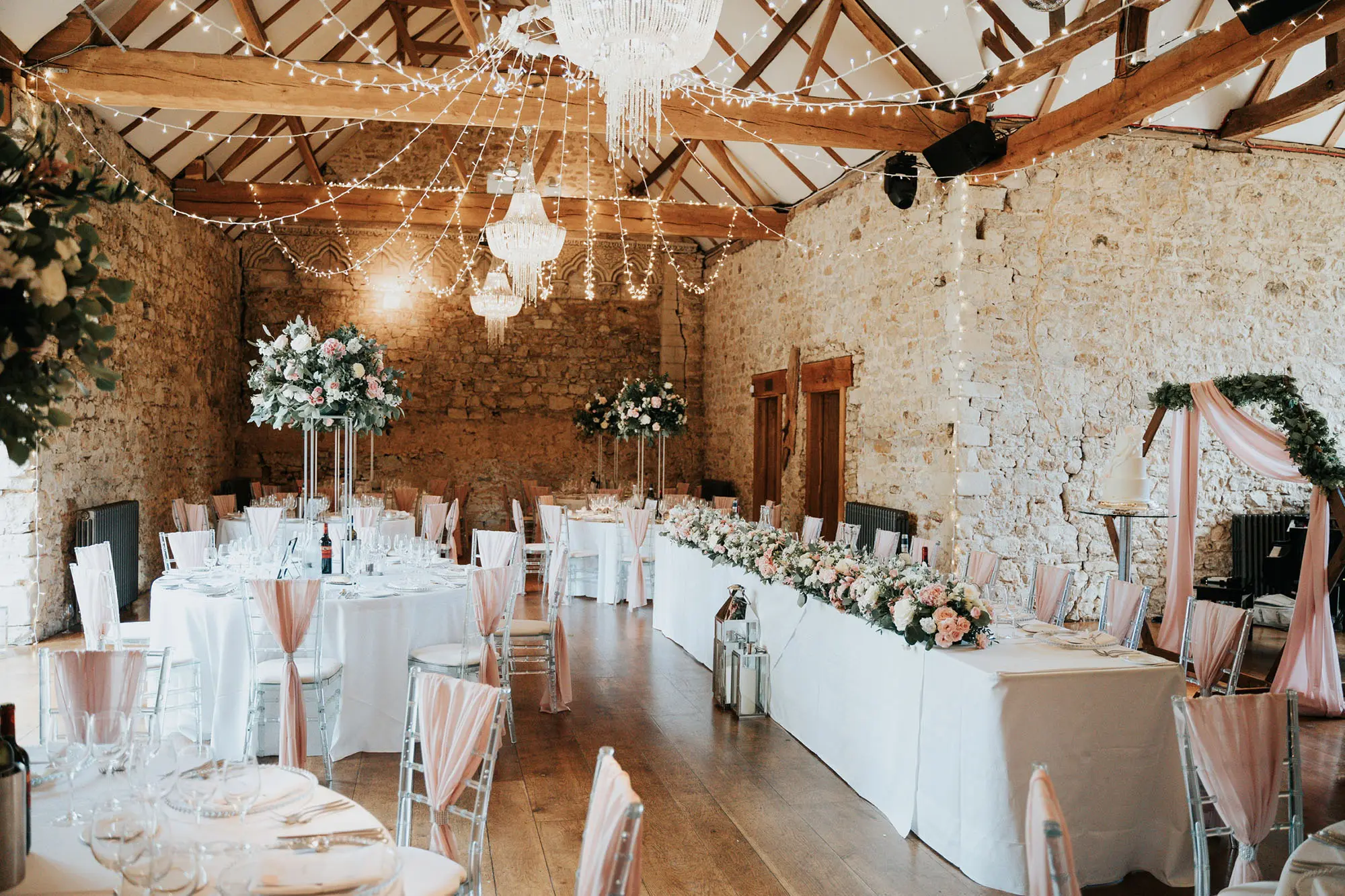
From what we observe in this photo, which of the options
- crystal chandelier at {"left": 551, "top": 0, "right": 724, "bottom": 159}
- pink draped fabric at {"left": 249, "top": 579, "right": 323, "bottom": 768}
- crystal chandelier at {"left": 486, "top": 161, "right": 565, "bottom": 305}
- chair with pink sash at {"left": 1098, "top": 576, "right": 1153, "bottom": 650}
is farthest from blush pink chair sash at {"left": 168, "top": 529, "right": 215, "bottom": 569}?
chair with pink sash at {"left": 1098, "top": 576, "right": 1153, "bottom": 650}

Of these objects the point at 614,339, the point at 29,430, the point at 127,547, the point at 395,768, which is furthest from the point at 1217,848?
the point at 614,339

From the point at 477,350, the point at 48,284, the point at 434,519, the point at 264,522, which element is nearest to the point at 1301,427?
the point at 48,284

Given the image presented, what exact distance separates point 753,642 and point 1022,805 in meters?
2.15

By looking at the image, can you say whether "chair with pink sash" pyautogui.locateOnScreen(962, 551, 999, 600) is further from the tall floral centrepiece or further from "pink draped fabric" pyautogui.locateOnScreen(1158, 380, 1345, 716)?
the tall floral centrepiece

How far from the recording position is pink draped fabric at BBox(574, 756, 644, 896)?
179cm

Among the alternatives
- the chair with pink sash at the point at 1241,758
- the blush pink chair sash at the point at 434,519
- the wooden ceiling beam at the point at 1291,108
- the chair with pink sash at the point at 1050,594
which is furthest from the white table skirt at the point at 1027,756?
Result: the blush pink chair sash at the point at 434,519

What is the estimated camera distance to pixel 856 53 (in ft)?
25.8

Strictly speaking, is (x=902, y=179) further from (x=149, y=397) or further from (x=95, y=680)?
(x=149, y=397)

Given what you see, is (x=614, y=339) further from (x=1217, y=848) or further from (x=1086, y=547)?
(x=1217, y=848)

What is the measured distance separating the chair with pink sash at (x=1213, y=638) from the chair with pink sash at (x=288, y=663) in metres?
3.90

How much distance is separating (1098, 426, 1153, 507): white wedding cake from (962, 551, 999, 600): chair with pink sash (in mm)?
883

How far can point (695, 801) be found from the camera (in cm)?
408

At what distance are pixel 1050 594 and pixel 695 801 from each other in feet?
7.46

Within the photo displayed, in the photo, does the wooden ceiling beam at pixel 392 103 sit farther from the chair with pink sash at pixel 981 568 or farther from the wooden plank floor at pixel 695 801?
the wooden plank floor at pixel 695 801
